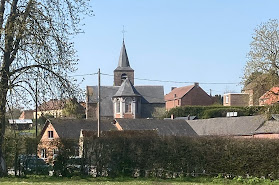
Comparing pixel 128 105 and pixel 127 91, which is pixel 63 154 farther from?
pixel 127 91

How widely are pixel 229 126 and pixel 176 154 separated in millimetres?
32371

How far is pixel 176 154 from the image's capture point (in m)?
30.2

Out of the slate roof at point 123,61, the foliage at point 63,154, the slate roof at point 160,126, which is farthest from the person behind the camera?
the slate roof at point 123,61

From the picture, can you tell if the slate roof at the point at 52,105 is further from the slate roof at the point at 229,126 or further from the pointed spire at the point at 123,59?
the pointed spire at the point at 123,59

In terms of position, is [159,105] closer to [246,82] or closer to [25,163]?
[246,82]

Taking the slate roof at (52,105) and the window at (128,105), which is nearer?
the slate roof at (52,105)

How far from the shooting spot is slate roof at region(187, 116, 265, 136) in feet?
183

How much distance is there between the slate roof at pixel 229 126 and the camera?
55.9 metres

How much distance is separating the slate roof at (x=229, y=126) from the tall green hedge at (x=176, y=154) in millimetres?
23359

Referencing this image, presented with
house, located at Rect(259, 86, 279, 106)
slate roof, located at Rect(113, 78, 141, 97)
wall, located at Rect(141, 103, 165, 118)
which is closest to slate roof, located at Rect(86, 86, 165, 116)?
wall, located at Rect(141, 103, 165, 118)

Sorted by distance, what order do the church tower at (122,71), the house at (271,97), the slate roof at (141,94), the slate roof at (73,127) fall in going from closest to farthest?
1. the house at (271,97)
2. the slate roof at (73,127)
3. the slate roof at (141,94)
4. the church tower at (122,71)

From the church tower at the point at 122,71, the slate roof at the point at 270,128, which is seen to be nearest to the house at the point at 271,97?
the slate roof at the point at 270,128

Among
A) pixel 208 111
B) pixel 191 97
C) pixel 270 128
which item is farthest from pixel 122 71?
pixel 270 128

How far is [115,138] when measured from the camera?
30.5 meters
